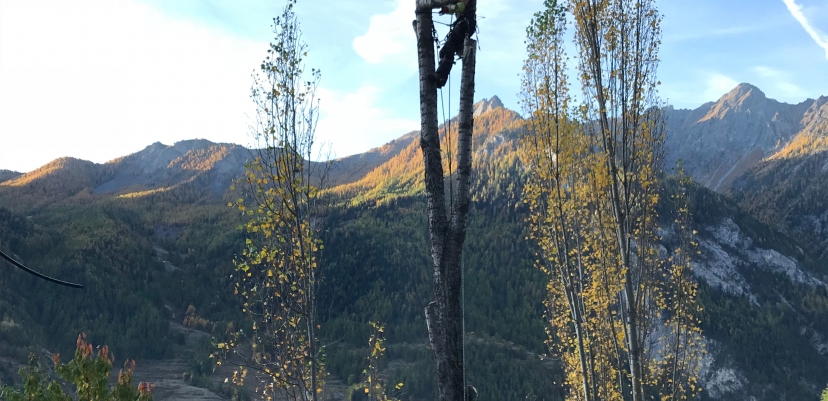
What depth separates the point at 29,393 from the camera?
6844 mm

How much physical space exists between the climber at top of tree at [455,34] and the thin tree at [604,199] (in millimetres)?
5213

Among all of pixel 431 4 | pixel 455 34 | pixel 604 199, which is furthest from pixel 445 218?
pixel 604 199

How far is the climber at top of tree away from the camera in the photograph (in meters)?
4.46

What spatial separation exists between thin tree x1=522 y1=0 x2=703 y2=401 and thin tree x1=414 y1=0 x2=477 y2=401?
17.6 ft

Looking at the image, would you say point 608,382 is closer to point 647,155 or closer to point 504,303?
point 647,155

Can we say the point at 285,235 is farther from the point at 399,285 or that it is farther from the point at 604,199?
the point at 399,285

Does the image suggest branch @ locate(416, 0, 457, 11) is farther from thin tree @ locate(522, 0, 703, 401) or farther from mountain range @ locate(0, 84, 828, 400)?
mountain range @ locate(0, 84, 828, 400)

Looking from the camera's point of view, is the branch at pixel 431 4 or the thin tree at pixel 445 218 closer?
the thin tree at pixel 445 218

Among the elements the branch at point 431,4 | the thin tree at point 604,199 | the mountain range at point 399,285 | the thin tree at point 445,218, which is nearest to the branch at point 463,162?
the thin tree at point 445,218

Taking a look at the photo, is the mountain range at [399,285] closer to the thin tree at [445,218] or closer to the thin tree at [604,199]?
the thin tree at [604,199]

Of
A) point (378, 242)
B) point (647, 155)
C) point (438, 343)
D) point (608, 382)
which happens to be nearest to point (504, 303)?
point (378, 242)

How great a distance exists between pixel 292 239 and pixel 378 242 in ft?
312

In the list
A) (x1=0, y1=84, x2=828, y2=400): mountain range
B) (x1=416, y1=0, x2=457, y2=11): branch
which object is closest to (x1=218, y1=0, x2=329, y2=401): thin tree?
(x1=416, y1=0, x2=457, y2=11): branch

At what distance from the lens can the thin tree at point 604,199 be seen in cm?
945
